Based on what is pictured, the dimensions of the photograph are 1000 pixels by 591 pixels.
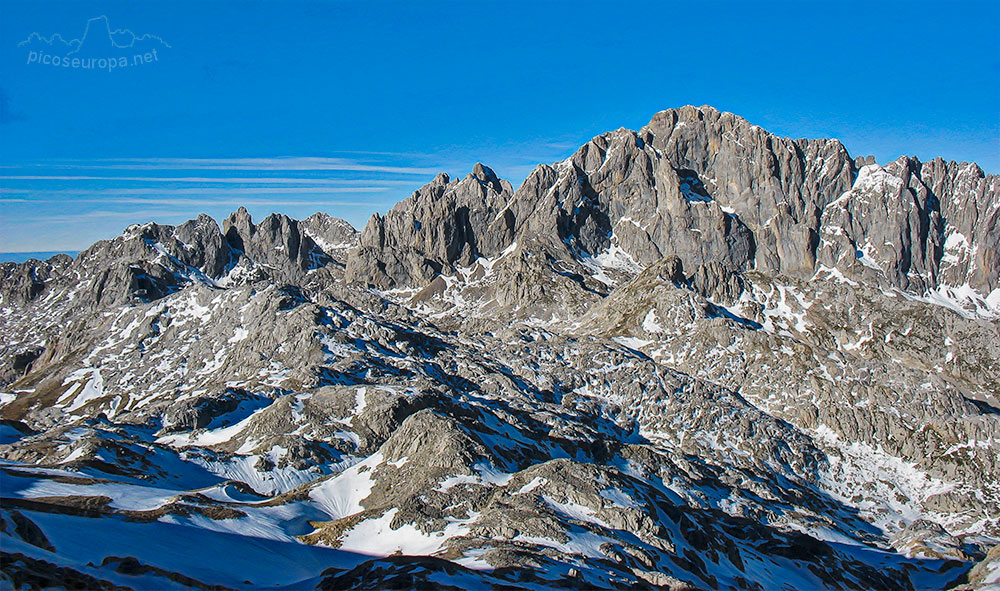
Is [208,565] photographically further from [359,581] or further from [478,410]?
[478,410]

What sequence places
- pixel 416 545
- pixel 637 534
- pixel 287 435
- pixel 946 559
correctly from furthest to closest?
pixel 287 435
pixel 946 559
pixel 637 534
pixel 416 545

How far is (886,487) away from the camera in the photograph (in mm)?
199375

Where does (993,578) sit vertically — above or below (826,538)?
above

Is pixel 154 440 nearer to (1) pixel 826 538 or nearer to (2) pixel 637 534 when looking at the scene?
(2) pixel 637 534

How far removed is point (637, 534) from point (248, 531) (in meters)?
51.2

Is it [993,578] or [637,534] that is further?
[637,534]

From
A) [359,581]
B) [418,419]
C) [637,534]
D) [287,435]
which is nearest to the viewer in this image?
[359,581]

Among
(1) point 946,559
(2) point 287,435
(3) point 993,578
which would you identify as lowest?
(1) point 946,559

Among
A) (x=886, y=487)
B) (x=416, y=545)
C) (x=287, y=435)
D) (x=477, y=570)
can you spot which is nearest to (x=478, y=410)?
(x=287, y=435)

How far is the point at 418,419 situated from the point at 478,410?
55.5m

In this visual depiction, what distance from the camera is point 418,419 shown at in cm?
11875

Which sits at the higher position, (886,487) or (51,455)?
(51,455)

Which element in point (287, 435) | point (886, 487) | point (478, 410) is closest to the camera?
point (287, 435)

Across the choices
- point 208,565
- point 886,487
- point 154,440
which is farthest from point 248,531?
point 886,487
